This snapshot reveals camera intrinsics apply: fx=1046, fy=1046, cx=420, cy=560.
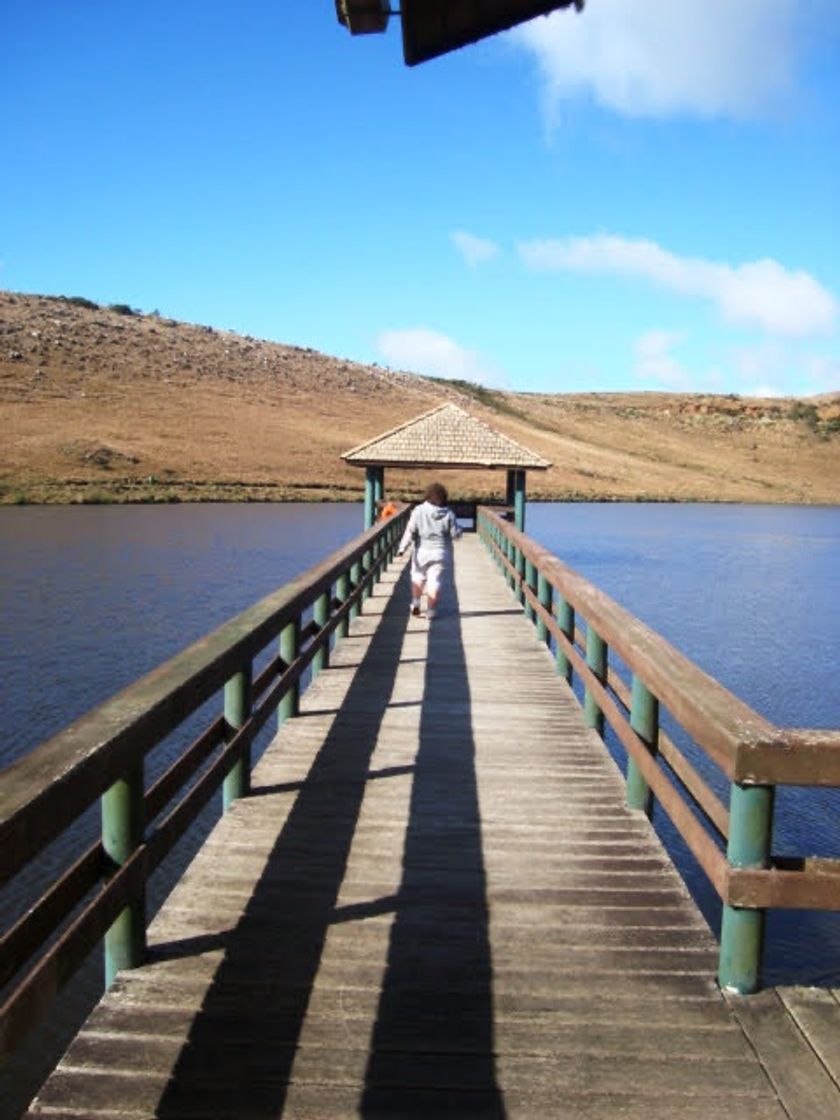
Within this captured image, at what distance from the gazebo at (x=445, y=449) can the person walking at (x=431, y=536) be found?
1114 cm

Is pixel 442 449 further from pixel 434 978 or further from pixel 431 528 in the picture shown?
pixel 434 978

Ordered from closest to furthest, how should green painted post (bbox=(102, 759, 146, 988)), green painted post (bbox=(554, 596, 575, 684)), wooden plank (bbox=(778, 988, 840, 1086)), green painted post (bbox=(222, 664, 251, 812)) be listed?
wooden plank (bbox=(778, 988, 840, 1086)), green painted post (bbox=(102, 759, 146, 988)), green painted post (bbox=(222, 664, 251, 812)), green painted post (bbox=(554, 596, 575, 684))

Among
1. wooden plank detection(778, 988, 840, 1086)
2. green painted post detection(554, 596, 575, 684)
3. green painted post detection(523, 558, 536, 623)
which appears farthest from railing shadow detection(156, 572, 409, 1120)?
green painted post detection(523, 558, 536, 623)

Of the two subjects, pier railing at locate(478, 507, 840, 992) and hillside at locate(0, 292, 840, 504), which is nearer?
pier railing at locate(478, 507, 840, 992)

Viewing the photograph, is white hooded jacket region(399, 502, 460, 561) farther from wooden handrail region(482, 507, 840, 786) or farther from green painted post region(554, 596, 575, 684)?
wooden handrail region(482, 507, 840, 786)

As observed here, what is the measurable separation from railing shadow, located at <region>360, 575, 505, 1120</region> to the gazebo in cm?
1717

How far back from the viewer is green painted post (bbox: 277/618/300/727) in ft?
20.8

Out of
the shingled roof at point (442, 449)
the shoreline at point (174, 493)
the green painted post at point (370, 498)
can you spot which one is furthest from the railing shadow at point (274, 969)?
the shoreline at point (174, 493)

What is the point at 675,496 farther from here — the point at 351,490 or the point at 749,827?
the point at 749,827

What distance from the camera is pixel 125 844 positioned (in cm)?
326

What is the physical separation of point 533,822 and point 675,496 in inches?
2713

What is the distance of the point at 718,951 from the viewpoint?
3648 millimetres

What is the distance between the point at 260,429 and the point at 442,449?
4445 centimetres

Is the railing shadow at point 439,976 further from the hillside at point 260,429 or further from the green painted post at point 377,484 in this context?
the hillside at point 260,429
